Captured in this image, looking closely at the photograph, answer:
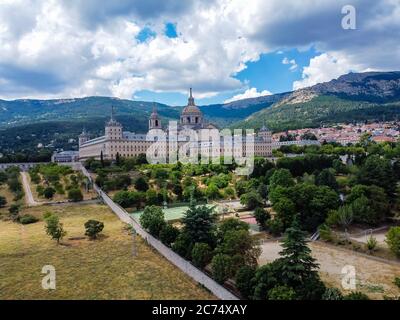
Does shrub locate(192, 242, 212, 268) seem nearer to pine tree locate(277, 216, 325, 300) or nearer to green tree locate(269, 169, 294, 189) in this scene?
pine tree locate(277, 216, 325, 300)

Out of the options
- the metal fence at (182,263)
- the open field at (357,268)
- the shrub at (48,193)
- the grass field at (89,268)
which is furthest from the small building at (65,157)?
the open field at (357,268)

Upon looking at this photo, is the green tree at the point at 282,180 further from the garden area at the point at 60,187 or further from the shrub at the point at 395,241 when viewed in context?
the garden area at the point at 60,187

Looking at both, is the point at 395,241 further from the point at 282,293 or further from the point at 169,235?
the point at 169,235

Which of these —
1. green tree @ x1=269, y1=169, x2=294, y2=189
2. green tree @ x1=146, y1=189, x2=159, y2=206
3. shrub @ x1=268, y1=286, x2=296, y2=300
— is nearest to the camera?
shrub @ x1=268, y1=286, x2=296, y2=300

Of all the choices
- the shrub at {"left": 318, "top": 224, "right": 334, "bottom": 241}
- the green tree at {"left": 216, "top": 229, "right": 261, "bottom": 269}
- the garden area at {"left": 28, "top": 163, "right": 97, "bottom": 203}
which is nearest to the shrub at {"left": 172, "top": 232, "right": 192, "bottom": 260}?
the green tree at {"left": 216, "top": 229, "right": 261, "bottom": 269}

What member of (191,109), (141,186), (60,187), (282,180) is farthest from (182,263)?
(191,109)

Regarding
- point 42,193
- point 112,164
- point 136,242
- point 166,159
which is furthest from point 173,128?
point 136,242

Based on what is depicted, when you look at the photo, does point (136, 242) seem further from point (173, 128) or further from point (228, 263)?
point (173, 128)
